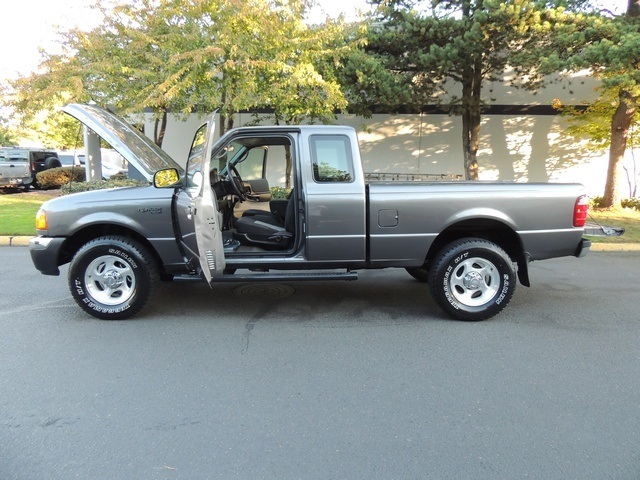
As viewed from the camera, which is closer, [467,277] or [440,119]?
[467,277]

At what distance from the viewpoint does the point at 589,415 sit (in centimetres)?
293

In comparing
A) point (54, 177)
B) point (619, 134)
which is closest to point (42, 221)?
point (619, 134)

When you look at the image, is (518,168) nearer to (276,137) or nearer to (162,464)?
(276,137)

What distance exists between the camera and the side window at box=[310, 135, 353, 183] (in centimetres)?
460

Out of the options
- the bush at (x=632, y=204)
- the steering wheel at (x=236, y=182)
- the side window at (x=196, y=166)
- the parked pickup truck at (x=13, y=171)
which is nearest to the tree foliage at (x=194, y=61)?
the steering wheel at (x=236, y=182)

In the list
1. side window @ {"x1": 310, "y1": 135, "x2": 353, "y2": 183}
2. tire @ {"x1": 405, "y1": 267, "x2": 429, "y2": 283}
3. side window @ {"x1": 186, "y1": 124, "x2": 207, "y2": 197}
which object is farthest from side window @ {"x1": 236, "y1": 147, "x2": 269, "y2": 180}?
A: tire @ {"x1": 405, "y1": 267, "x2": 429, "y2": 283}

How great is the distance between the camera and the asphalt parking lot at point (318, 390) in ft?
8.17

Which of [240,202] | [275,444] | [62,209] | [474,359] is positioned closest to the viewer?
[275,444]

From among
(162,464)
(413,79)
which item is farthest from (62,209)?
(413,79)

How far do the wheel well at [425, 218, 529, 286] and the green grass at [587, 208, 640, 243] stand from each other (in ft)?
15.8

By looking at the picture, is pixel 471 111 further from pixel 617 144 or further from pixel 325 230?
pixel 325 230

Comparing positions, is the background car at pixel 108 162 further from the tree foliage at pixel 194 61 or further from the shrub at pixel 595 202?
the shrub at pixel 595 202

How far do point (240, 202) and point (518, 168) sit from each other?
1278 cm

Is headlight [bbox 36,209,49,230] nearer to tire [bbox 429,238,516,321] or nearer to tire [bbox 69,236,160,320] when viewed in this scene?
tire [bbox 69,236,160,320]
